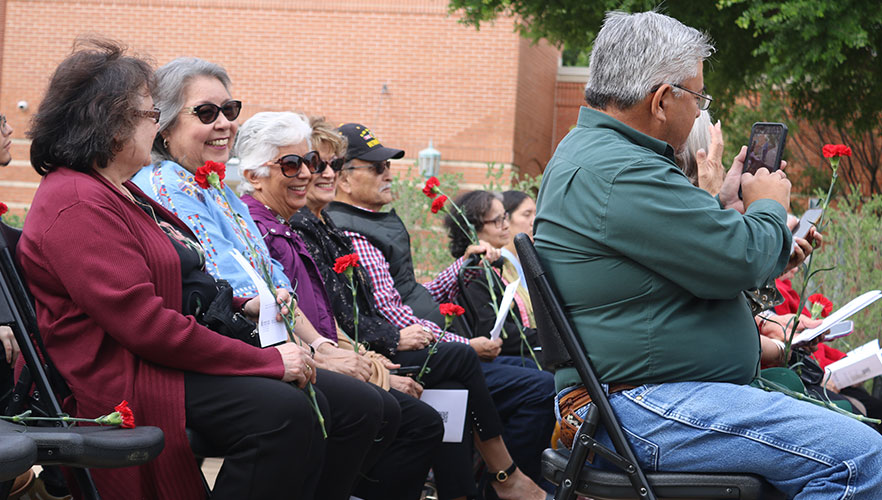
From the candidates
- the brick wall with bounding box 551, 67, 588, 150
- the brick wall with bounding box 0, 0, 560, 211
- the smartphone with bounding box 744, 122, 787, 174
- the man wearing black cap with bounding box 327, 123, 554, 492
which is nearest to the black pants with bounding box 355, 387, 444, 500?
the man wearing black cap with bounding box 327, 123, 554, 492

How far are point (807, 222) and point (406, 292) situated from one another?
2.47 m

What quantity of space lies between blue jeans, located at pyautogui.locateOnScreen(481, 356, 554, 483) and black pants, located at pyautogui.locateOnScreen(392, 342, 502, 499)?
0.25 meters

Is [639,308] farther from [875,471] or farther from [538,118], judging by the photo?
[538,118]

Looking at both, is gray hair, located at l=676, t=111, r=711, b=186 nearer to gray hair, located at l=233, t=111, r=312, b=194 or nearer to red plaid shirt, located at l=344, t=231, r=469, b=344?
red plaid shirt, located at l=344, t=231, r=469, b=344

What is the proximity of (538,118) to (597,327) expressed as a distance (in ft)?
61.2

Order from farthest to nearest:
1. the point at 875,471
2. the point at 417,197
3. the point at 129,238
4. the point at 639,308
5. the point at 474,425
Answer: the point at 417,197
the point at 474,425
the point at 129,238
the point at 639,308
the point at 875,471

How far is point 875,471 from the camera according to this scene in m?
2.55

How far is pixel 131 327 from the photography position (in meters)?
2.83

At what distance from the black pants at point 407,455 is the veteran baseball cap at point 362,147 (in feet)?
5.77

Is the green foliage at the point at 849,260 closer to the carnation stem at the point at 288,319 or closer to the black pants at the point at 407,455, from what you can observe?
the black pants at the point at 407,455

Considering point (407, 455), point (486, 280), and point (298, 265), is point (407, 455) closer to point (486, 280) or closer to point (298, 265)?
point (298, 265)

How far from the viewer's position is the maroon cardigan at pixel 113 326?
9.30 ft

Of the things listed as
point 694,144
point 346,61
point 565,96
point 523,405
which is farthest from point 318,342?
point 565,96

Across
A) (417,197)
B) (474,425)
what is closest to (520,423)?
(474,425)
